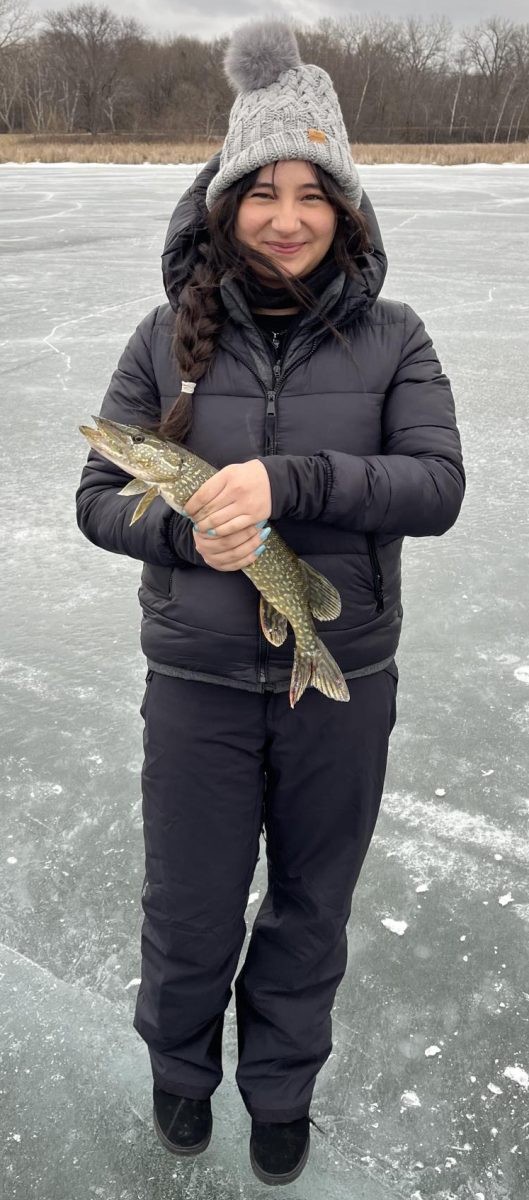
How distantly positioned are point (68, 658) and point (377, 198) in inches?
602

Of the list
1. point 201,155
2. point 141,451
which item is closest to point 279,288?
point 141,451

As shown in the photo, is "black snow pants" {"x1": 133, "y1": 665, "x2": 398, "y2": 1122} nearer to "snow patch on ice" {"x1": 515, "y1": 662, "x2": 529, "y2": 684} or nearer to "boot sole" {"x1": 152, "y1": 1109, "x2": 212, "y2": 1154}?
"boot sole" {"x1": 152, "y1": 1109, "x2": 212, "y2": 1154}

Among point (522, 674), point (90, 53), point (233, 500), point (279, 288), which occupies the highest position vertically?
point (90, 53)

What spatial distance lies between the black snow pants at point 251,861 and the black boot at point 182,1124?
3 centimetres

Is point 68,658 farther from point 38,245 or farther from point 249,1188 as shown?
point 38,245

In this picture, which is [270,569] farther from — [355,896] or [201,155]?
[201,155]

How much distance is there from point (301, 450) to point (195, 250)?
477 mm

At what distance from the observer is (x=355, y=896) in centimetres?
228

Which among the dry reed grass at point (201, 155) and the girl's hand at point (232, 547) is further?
the dry reed grass at point (201, 155)

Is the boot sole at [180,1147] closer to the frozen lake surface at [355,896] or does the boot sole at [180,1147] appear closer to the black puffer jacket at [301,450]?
the frozen lake surface at [355,896]

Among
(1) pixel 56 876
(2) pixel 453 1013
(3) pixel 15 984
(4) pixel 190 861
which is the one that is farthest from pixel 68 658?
(2) pixel 453 1013

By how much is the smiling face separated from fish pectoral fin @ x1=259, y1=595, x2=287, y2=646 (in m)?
0.64

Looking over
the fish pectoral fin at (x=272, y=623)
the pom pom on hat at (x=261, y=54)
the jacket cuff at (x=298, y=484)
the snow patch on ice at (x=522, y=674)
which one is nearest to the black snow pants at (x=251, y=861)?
the fish pectoral fin at (x=272, y=623)

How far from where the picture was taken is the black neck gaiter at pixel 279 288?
5.50 ft
